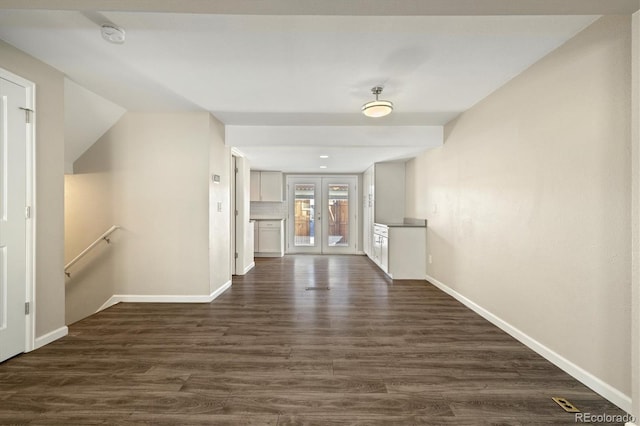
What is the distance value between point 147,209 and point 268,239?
13.0ft

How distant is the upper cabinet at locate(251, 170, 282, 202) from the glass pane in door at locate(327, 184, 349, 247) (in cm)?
150

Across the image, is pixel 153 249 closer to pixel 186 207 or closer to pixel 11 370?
pixel 186 207

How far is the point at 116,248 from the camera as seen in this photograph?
148 inches

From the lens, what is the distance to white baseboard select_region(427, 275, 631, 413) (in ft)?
5.73

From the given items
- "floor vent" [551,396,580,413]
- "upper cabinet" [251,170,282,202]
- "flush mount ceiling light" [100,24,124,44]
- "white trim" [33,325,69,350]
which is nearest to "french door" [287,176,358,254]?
"upper cabinet" [251,170,282,202]

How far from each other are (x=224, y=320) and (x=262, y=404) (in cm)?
156

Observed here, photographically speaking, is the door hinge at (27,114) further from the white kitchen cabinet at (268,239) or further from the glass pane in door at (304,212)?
the glass pane in door at (304,212)

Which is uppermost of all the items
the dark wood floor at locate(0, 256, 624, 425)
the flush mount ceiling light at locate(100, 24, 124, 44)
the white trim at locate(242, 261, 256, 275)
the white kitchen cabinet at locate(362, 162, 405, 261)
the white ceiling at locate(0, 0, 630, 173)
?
the white ceiling at locate(0, 0, 630, 173)

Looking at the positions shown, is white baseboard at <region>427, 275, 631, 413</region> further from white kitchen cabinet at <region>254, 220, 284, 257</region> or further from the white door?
white kitchen cabinet at <region>254, 220, 284, 257</region>

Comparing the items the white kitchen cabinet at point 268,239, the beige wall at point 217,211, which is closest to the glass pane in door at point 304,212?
the white kitchen cabinet at point 268,239

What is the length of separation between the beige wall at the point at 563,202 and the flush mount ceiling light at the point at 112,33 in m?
3.25

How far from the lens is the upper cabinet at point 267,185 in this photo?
774 centimetres

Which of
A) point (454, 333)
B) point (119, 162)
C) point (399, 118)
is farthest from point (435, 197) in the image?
point (119, 162)

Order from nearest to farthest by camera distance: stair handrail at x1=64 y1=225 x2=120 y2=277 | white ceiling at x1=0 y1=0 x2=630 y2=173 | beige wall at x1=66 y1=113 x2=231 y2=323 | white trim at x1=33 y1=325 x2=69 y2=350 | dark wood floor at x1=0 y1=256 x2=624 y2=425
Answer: dark wood floor at x1=0 y1=256 x2=624 y2=425 → white ceiling at x1=0 y1=0 x2=630 y2=173 → white trim at x1=33 y1=325 x2=69 y2=350 → stair handrail at x1=64 y1=225 x2=120 y2=277 → beige wall at x1=66 y1=113 x2=231 y2=323
